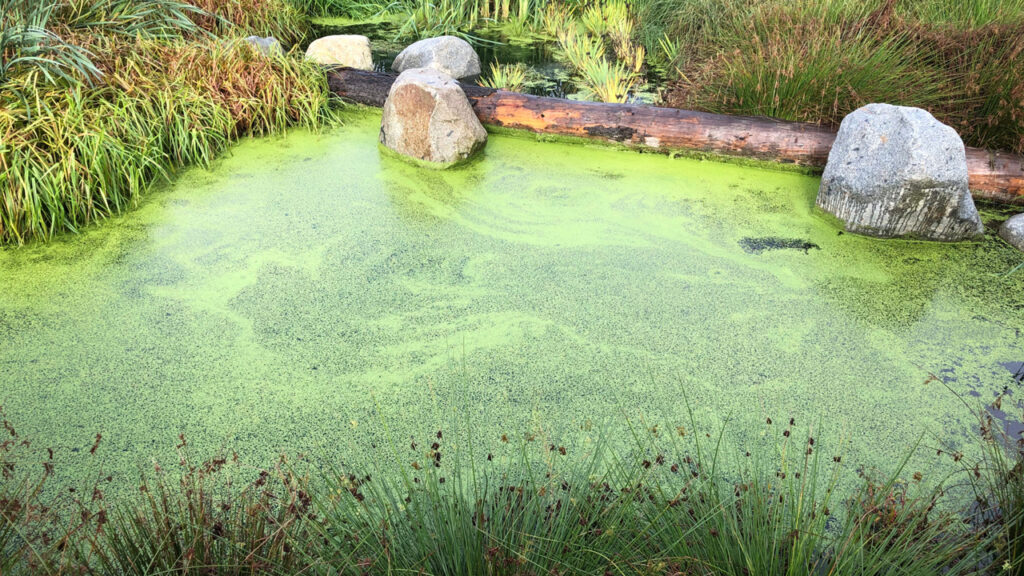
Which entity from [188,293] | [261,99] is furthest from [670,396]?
[261,99]

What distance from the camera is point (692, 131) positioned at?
10.6 ft

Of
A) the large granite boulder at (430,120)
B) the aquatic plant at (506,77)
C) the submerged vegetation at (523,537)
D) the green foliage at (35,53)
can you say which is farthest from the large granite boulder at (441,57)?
the submerged vegetation at (523,537)

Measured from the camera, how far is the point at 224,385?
6.33ft

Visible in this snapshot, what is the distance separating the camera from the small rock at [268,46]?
3.63m

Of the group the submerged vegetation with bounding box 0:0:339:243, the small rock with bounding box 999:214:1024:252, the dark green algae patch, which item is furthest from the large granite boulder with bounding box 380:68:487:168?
the small rock with bounding box 999:214:1024:252

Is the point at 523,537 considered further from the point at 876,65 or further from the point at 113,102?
the point at 876,65

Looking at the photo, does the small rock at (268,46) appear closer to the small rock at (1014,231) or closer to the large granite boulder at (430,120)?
the large granite boulder at (430,120)

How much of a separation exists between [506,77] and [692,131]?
143cm

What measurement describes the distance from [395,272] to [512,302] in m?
0.44

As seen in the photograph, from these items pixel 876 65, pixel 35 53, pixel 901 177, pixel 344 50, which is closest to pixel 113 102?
pixel 35 53

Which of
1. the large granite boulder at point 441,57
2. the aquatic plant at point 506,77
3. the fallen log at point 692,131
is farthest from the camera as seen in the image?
the large granite boulder at point 441,57

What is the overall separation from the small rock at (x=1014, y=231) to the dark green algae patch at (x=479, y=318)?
5 cm

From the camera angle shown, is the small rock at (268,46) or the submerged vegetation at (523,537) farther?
the small rock at (268,46)

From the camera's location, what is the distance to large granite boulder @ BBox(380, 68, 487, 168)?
3.14 meters
